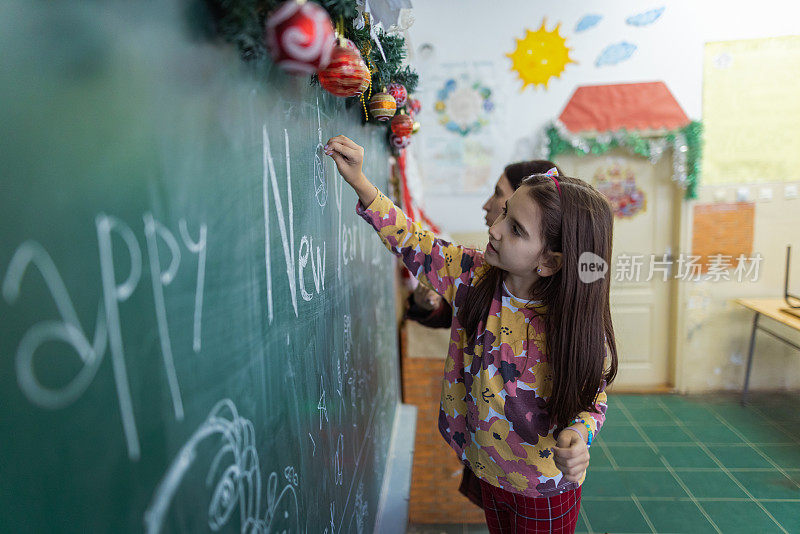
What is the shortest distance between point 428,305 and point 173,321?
1079 millimetres

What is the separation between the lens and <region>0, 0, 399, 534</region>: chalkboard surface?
0.99 feet

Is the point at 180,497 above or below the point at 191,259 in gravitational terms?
below

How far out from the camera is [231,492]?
1.81ft

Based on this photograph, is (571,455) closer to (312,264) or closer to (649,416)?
(312,264)

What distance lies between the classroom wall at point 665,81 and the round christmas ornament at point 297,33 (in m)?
3.17

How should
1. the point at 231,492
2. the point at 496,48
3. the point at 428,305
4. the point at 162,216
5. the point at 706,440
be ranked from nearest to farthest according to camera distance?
the point at 162,216 < the point at 231,492 < the point at 428,305 < the point at 706,440 < the point at 496,48

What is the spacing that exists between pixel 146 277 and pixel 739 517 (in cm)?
290

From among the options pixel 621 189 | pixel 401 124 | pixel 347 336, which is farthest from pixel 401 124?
pixel 621 189

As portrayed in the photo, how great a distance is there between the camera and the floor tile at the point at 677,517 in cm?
227

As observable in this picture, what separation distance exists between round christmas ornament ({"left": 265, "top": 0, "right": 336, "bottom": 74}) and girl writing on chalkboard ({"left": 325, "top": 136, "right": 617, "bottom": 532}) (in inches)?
16.8

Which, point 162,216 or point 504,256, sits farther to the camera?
point 504,256

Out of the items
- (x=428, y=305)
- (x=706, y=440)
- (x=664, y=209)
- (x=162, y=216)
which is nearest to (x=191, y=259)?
(x=162, y=216)

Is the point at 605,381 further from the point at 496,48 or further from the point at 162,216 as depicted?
the point at 496,48

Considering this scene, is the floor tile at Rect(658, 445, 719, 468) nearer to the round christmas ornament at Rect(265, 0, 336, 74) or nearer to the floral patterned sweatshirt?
the floral patterned sweatshirt
